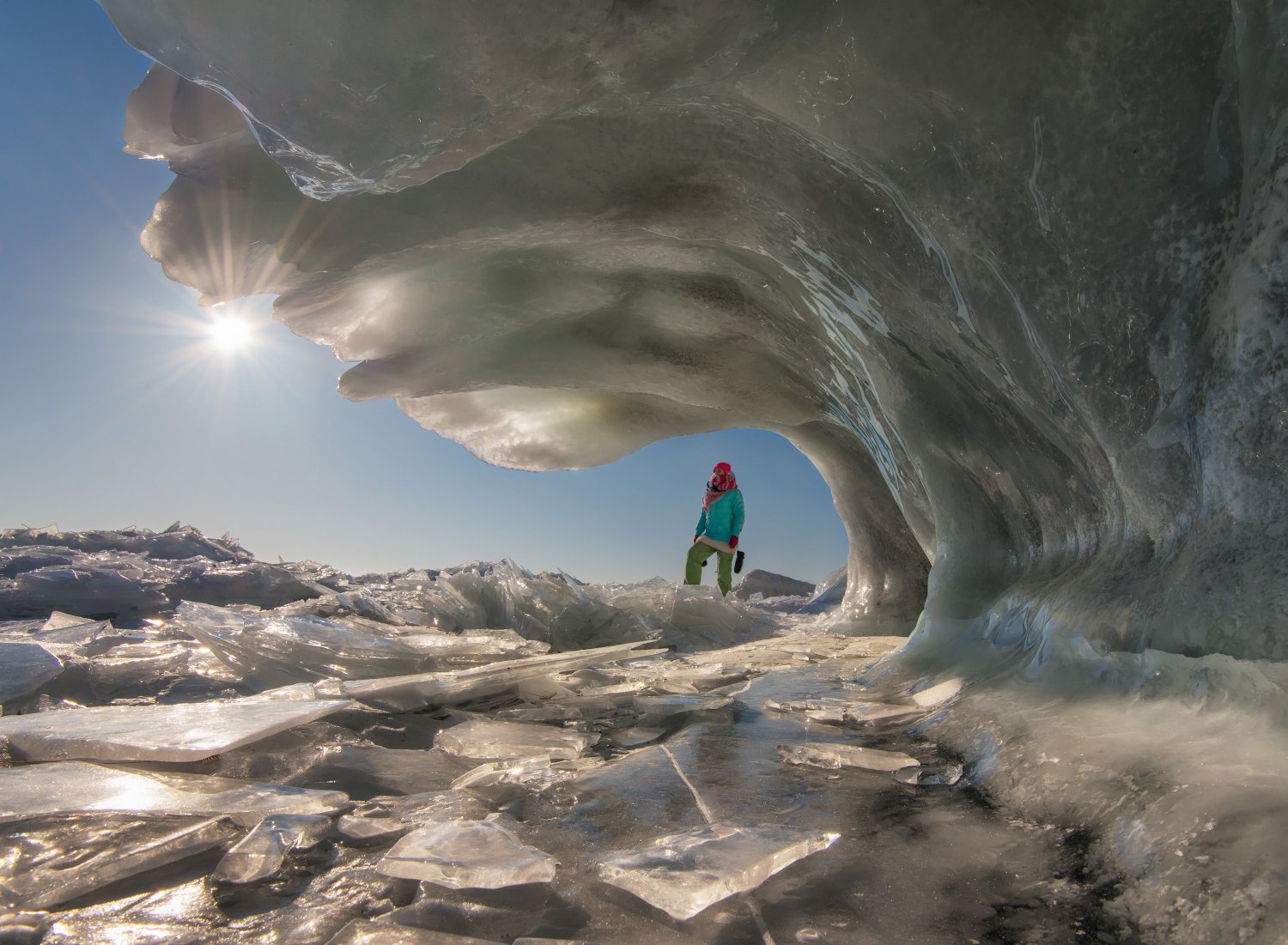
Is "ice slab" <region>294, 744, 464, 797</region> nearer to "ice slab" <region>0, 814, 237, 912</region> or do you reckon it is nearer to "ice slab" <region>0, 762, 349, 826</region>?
"ice slab" <region>0, 762, 349, 826</region>

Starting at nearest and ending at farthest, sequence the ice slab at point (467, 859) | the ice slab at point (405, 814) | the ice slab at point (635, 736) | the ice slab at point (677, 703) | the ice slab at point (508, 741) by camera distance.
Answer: the ice slab at point (467, 859), the ice slab at point (405, 814), the ice slab at point (508, 741), the ice slab at point (635, 736), the ice slab at point (677, 703)

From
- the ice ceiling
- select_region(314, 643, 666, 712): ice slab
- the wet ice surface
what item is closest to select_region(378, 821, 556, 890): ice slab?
the wet ice surface

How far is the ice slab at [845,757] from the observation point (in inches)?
52.5

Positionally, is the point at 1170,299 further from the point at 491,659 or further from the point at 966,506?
the point at 491,659

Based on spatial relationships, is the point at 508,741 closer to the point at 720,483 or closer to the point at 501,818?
the point at 501,818

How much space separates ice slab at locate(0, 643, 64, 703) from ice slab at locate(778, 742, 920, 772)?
5.78ft

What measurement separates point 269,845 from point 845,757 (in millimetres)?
965

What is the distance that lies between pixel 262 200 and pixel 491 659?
1920 millimetres

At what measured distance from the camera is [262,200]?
276 centimetres

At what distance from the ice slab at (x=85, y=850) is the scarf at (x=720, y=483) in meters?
6.83

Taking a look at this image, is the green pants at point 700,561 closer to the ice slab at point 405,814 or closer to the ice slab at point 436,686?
the ice slab at point 436,686

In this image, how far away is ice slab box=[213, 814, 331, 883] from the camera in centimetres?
81

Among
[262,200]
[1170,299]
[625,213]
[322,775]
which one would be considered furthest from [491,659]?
[1170,299]

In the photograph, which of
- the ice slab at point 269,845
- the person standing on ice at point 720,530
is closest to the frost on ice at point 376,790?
the ice slab at point 269,845
